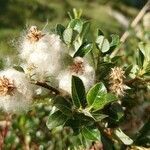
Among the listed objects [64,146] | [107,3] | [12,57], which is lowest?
[107,3]

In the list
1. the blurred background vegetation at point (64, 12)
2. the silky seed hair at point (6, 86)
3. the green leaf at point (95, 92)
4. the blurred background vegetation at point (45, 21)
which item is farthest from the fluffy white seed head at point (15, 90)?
the blurred background vegetation at point (64, 12)

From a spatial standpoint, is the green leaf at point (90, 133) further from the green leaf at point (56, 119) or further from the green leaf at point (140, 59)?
the green leaf at point (140, 59)

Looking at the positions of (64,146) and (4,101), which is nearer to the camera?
(4,101)

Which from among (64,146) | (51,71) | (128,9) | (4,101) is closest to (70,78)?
(51,71)

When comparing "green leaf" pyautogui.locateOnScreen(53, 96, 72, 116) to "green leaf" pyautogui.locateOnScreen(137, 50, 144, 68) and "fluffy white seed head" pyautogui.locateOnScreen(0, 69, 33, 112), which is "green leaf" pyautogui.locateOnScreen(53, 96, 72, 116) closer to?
"fluffy white seed head" pyautogui.locateOnScreen(0, 69, 33, 112)

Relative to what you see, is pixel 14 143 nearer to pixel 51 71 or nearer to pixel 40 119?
pixel 40 119

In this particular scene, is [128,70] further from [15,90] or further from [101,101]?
[15,90]

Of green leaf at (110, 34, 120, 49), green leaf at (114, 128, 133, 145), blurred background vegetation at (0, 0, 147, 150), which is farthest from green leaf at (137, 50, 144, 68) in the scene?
blurred background vegetation at (0, 0, 147, 150)
